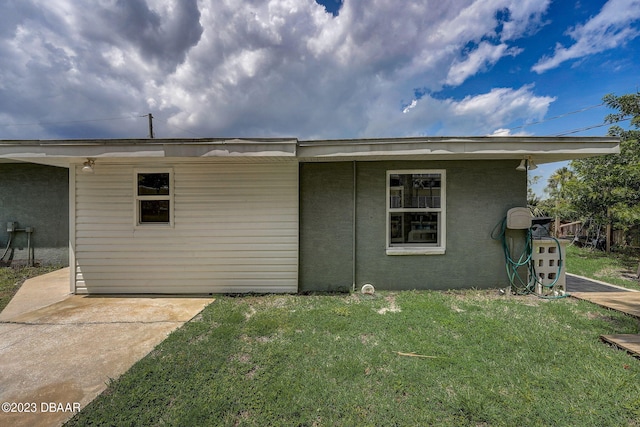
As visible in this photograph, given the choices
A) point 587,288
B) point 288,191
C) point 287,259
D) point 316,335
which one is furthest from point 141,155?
point 587,288

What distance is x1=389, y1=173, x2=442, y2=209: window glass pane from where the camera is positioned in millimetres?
4359

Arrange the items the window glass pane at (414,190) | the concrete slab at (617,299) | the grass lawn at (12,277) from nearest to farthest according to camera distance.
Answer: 1. the concrete slab at (617,299)
2. the grass lawn at (12,277)
3. the window glass pane at (414,190)

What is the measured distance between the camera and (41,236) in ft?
19.8

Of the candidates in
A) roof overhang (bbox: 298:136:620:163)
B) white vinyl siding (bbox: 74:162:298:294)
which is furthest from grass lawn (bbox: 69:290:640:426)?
roof overhang (bbox: 298:136:620:163)

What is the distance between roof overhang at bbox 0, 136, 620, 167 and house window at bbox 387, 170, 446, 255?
531mm

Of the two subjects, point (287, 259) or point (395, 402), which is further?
point (287, 259)

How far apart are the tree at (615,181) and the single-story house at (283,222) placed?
4.59 metres

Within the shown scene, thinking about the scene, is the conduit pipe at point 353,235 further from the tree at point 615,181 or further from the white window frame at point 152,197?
the tree at point 615,181

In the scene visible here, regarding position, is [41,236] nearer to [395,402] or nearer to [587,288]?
[395,402]

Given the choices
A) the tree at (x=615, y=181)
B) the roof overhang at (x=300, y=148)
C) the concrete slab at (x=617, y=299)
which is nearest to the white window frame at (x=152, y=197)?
the roof overhang at (x=300, y=148)

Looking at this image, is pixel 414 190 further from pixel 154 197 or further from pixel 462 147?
pixel 154 197

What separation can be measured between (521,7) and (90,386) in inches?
436

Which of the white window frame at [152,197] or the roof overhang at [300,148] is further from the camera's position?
the white window frame at [152,197]

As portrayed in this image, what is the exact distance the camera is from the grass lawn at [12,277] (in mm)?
4250
